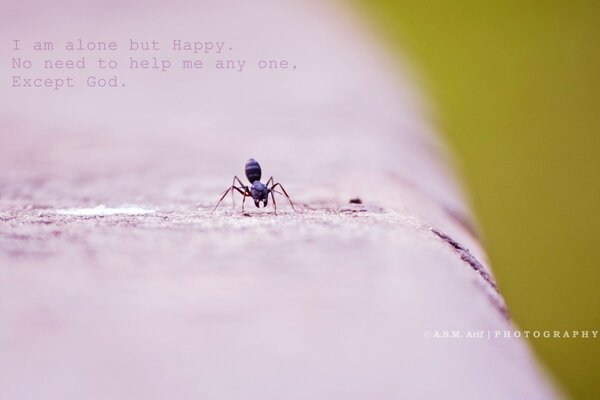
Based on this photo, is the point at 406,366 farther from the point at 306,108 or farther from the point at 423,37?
the point at 423,37

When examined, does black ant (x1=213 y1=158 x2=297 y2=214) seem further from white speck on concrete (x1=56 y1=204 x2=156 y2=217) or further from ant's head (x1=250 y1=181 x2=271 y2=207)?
white speck on concrete (x1=56 y1=204 x2=156 y2=217)

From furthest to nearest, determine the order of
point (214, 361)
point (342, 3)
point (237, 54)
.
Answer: point (342, 3), point (237, 54), point (214, 361)

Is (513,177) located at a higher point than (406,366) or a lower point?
higher

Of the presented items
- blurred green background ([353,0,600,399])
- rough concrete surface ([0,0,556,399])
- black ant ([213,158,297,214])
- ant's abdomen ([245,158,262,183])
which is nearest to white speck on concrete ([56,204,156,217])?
rough concrete surface ([0,0,556,399])

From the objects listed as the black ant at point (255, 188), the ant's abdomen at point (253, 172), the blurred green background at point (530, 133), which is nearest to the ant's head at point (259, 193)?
the black ant at point (255, 188)

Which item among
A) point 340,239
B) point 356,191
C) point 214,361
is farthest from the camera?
point 356,191

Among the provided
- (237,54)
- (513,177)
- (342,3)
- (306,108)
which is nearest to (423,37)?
(342,3)

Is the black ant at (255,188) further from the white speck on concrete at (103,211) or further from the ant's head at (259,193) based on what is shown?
the white speck on concrete at (103,211)
